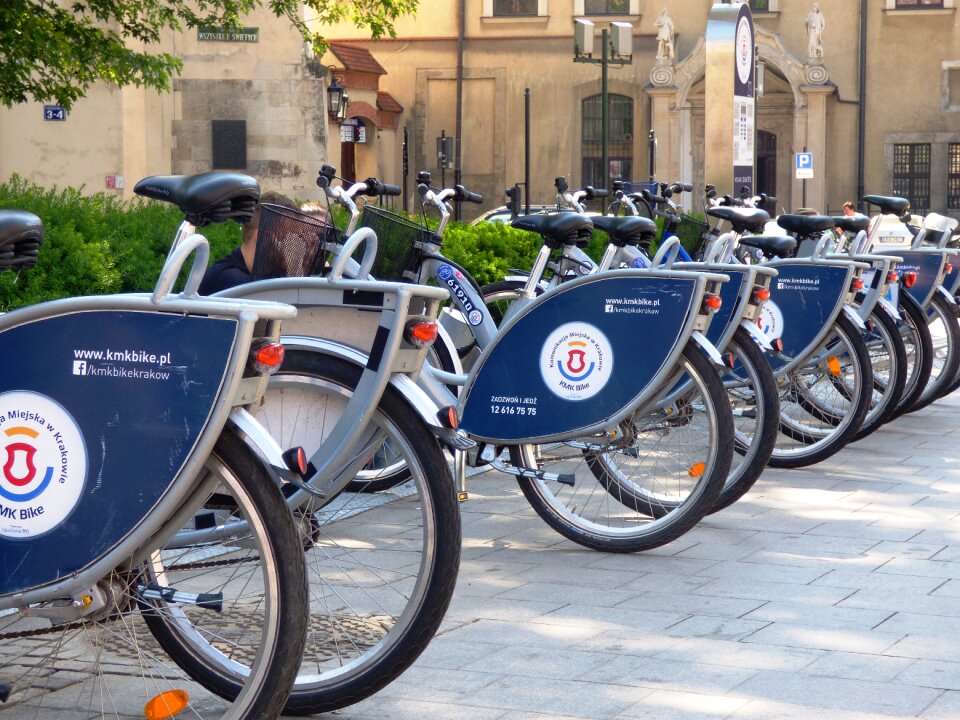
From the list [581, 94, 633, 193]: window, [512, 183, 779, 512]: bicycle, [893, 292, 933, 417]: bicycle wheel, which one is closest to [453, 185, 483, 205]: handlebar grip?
[512, 183, 779, 512]: bicycle

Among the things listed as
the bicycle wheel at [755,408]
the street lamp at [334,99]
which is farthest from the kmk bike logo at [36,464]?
the street lamp at [334,99]

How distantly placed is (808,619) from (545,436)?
156 centimetres

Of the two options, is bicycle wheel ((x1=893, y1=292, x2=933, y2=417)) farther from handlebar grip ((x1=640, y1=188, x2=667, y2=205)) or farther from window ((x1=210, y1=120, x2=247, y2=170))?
window ((x1=210, y1=120, x2=247, y2=170))

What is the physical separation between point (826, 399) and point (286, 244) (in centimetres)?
399

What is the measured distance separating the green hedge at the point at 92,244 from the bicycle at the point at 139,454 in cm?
201

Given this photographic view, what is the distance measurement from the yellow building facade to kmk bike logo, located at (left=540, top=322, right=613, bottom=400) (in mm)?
31717

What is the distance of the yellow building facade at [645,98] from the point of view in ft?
145

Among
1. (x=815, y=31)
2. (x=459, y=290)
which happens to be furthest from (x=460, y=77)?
(x=459, y=290)

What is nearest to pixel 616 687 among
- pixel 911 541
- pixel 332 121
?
pixel 911 541

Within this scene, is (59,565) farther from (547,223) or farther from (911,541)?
(911,541)

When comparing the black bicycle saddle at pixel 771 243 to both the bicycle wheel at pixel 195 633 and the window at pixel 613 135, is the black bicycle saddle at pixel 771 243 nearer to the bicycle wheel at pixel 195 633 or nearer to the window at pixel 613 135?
the bicycle wheel at pixel 195 633

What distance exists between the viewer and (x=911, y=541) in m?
6.59

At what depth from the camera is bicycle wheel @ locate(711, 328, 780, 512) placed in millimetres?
6820

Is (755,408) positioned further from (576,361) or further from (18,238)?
(18,238)
